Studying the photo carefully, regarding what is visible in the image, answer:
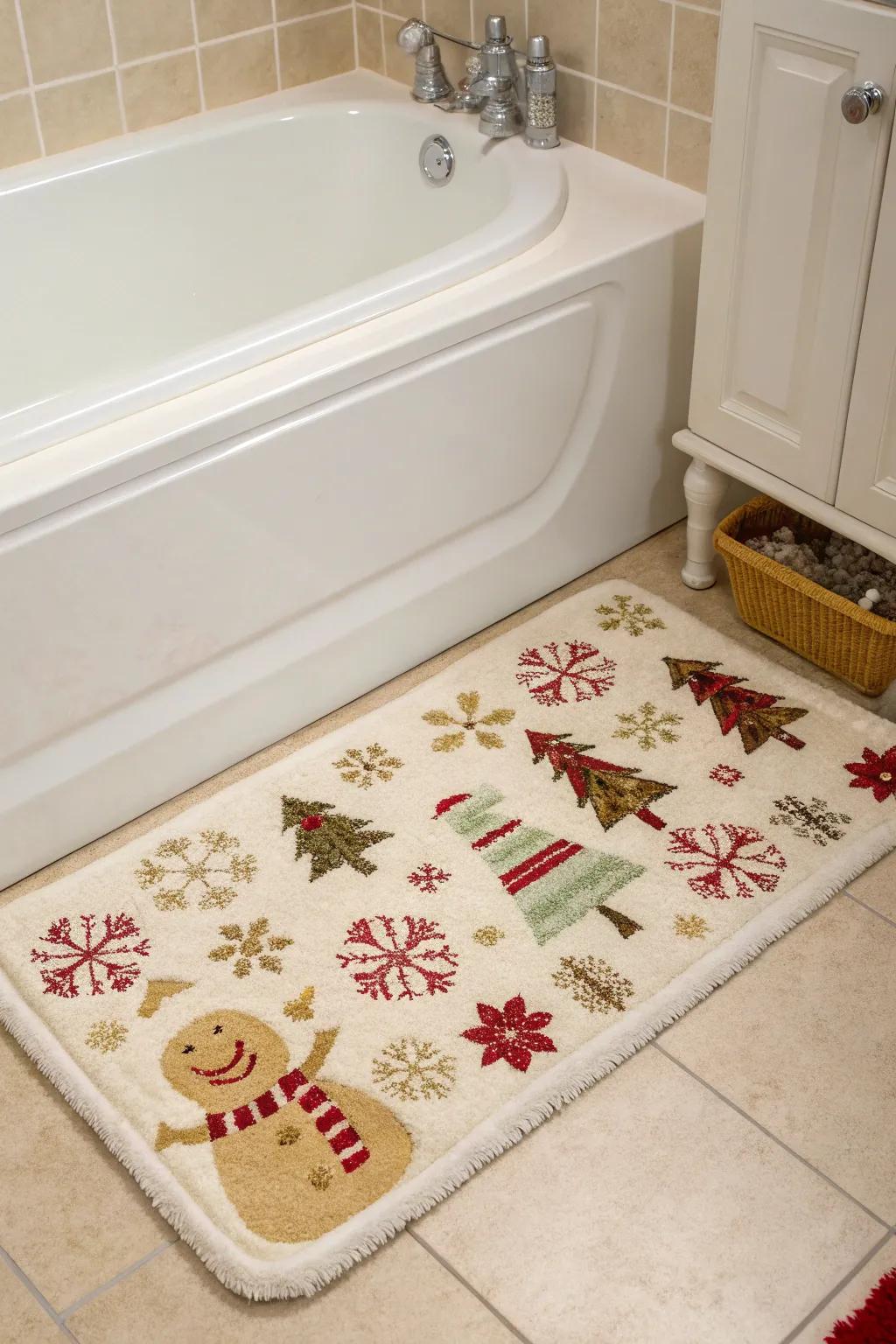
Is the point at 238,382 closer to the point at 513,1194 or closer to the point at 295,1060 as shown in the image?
the point at 295,1060

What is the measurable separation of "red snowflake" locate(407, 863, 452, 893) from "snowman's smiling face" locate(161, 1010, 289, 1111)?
10.9 inches

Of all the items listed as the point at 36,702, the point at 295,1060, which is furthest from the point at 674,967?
the point at 36,702

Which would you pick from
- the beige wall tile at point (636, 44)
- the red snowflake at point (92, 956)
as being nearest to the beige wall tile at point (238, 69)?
the beige wall tile at point (636, 44)

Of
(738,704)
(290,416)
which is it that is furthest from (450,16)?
(738,704)

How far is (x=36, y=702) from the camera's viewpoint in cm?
171

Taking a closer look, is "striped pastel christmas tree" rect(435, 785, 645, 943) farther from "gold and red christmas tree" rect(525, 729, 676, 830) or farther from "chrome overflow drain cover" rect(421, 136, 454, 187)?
"chrome overflow drain cover" rect(421, 136, 454, 187)

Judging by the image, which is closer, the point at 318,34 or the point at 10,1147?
the point at 10,1147

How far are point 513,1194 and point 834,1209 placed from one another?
0.33m

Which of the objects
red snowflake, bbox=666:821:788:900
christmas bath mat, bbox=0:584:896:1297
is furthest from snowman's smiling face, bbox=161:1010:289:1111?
red snowflake, bbox=666:821:788:900

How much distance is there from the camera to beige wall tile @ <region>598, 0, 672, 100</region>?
2.13 meters

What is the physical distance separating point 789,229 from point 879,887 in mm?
862

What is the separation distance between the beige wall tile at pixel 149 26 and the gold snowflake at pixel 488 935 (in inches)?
64.3

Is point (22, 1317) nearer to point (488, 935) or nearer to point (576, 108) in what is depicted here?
point (488, 935)

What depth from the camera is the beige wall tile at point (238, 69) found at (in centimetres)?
248
